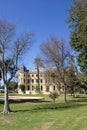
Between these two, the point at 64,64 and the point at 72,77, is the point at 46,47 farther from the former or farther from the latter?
the point at 72,77

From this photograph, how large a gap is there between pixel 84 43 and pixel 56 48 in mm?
16325

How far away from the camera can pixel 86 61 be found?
26.3 metres

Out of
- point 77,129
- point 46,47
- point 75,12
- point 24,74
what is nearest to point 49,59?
point 46,47

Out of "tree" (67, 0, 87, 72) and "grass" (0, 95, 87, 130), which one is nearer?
"grass" (0, 95, 87, 130)

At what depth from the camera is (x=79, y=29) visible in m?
23.9

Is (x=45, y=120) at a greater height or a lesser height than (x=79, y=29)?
lesser

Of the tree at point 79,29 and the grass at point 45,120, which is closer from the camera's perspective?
the grass at point 45,120

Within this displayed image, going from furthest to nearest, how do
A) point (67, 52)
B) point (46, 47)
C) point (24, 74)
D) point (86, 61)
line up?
1. point (24, 74)
2. point (46, 47)
3. point (67, 52)
4. point (86, 61)

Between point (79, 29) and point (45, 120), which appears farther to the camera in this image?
point (79, 29)

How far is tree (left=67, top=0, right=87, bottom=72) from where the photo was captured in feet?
74.1

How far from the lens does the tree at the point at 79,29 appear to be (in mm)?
22583

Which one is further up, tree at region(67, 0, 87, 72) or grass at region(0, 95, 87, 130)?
tree at region(67, 0, 87, 72)

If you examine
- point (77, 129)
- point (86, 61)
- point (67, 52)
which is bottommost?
point (77, 129)

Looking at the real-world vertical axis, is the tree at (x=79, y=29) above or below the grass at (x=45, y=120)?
above
